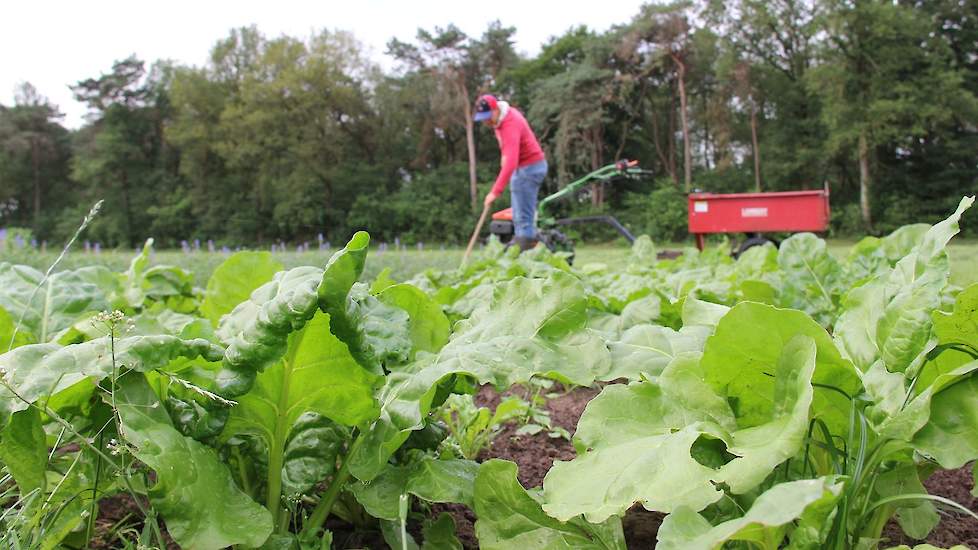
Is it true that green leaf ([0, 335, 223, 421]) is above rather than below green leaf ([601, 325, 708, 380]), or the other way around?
above

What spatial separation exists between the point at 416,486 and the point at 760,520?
1.84ft

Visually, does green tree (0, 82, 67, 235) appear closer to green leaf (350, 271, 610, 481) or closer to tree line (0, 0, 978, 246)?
tree line (0, 0, 978, 246)

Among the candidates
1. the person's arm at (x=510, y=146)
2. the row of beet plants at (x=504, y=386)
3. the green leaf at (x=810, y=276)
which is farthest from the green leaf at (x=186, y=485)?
the person's arm at (x=510, y=146)

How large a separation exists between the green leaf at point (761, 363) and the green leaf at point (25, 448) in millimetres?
950

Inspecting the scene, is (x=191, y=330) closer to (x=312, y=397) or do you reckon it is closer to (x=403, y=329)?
(x=312, y=397)

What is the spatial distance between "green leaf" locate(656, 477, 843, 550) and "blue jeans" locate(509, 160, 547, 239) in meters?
6.57

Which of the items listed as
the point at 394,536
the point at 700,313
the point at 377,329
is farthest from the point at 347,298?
the point at 700,313

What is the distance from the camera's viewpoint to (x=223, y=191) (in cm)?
3266

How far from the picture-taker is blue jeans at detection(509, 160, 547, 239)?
7352 mm

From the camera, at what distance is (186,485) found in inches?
34.1

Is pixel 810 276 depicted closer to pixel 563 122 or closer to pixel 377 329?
pixel 377 329

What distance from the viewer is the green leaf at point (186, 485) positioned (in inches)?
33.2

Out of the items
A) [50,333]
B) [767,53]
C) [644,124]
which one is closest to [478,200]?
[644,124]

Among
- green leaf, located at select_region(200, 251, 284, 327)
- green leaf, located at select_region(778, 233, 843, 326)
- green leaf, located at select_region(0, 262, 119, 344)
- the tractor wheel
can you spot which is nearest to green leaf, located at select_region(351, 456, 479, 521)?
green leaf, located at select_region(200, 251, 284, 327)
